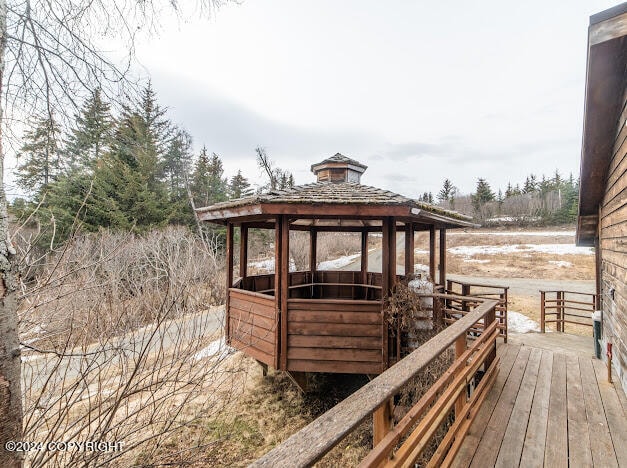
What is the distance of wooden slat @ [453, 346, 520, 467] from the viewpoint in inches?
85.7

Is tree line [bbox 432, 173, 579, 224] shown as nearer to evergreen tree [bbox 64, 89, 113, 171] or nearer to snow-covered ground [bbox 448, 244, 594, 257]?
snow-covered ground [bbox 448, 244, 594, 257]

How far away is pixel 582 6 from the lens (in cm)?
579

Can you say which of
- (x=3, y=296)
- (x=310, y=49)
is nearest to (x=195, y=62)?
(x=3, y=296)

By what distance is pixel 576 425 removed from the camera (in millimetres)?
2633

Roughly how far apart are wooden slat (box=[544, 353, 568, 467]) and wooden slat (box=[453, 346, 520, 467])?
1.40ft

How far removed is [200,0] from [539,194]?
48.5m

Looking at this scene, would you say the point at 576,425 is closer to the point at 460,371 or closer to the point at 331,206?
the point at 460,371

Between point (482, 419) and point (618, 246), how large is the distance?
9.05ft

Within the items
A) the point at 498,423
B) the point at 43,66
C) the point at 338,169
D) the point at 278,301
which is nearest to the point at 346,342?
the point at 278,301

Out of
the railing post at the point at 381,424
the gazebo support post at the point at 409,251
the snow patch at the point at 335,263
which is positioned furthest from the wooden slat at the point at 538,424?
the snow patch at the point at 335,263

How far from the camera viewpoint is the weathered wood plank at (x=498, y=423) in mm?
2176

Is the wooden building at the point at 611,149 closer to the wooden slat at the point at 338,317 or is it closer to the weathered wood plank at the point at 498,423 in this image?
the weathered wood plank at the point at 498,423

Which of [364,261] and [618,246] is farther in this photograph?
[364,261]

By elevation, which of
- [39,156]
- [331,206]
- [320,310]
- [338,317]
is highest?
[39,156]
